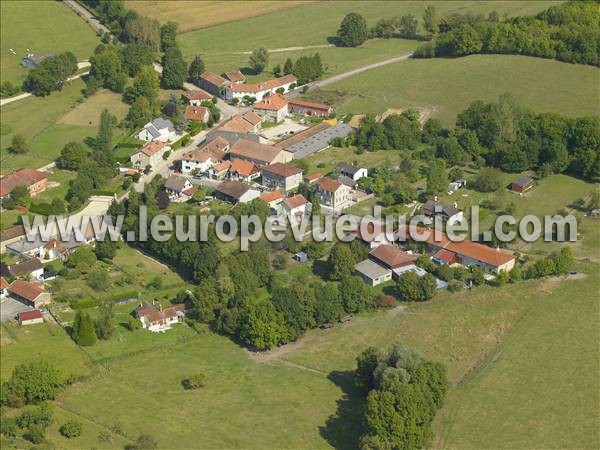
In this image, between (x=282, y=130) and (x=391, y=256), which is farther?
(x=282, y=130)

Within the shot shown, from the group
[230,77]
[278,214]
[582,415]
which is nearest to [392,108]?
[230,77]

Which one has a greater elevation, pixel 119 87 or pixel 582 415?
pixel 119 87

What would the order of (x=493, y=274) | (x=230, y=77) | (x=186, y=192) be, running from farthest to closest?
1. (x=230, y=77)
2. (x=186, y=192)
3. (x=493, y=274)

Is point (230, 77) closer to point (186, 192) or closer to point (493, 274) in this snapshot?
point (186, 192)

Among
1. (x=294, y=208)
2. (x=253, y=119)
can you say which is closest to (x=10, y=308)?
(x=294, y=208)

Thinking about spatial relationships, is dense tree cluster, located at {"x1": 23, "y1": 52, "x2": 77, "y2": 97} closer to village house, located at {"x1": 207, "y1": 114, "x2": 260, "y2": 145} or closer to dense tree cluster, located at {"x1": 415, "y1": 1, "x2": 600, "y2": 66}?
village house, located at {"x1": 207, "y1": 114, "x2": 260, "y2": 145}

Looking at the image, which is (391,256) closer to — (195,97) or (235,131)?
(235,131)
